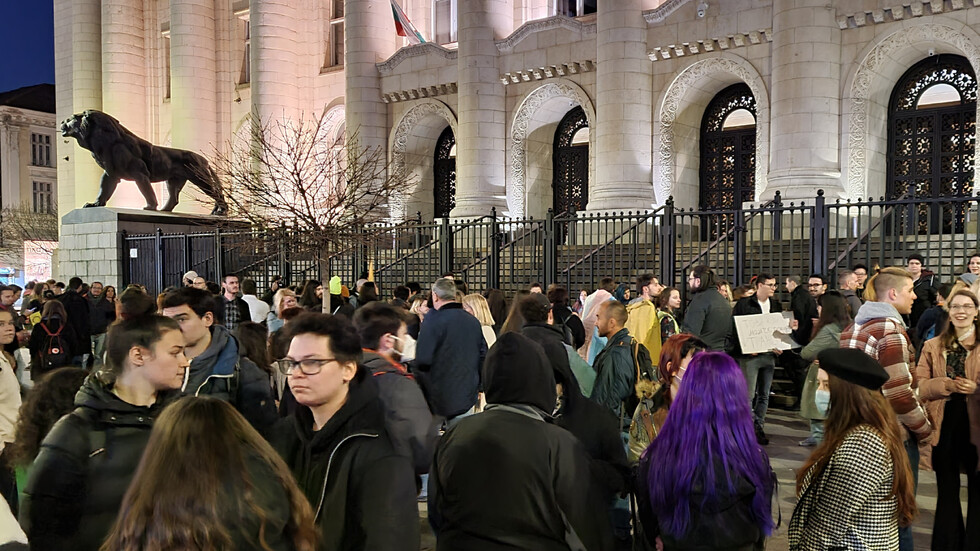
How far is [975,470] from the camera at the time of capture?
4500 millimetres

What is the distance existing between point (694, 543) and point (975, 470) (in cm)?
249

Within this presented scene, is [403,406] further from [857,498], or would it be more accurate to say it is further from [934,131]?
[934,131]

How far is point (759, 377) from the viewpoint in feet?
29.3

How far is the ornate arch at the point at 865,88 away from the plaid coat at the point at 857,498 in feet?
52.1

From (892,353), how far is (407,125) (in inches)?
885

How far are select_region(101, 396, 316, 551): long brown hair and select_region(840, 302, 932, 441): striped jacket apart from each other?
3691 mm

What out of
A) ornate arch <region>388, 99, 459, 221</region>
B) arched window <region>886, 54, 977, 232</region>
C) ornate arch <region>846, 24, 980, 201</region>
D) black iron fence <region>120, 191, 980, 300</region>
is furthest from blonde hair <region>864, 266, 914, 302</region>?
ornate arch <region>388, 99, 459, 221</region>

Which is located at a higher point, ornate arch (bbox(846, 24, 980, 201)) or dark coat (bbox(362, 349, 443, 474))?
ornate arch (bbox(846, 24, 980, 201))

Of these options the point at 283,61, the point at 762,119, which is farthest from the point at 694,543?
the point at 283,61

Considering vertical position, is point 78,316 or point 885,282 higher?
point 885,282

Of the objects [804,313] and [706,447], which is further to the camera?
[804,313]

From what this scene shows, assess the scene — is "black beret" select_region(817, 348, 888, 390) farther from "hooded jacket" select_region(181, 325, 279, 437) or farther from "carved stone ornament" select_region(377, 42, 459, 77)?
"carved stone ornament" select_region(377, 42, 459, 77)

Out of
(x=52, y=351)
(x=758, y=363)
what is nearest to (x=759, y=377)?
(x=758, y=363)

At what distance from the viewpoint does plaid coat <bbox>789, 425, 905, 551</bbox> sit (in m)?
3.17
